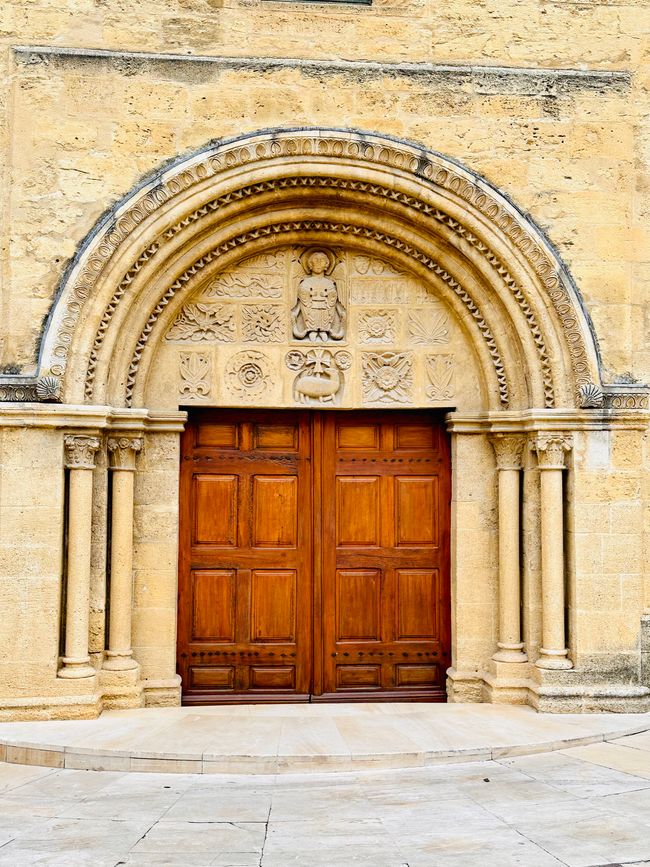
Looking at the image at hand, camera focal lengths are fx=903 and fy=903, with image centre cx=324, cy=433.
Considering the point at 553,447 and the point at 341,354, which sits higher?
the point at 341,354

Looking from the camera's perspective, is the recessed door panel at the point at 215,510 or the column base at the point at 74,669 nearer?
the column base at the point at 74,669

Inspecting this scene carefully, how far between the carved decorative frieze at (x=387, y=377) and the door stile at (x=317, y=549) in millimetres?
454

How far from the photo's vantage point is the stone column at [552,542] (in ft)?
21.1

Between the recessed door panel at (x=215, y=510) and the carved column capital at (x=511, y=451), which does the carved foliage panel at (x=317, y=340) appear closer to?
the carved column capital at (x=511, y=451)

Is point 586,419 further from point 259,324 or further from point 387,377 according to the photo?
point 259,324

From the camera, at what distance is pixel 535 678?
6.47 meters

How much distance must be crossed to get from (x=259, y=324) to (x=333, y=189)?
44.4 inches

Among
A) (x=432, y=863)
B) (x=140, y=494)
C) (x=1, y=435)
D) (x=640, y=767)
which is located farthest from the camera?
(x=140, y=494)

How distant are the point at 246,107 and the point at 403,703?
448 centimetres

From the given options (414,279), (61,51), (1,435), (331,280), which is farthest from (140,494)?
(61,51)

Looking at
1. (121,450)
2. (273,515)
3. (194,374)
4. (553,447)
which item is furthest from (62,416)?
(553,447)

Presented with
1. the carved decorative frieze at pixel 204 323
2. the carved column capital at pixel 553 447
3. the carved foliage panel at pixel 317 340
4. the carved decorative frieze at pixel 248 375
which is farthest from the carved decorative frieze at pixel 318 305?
the carved column capital at pixel 553 447

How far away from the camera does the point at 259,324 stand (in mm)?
6809

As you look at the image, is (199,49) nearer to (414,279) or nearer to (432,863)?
(414,279)
